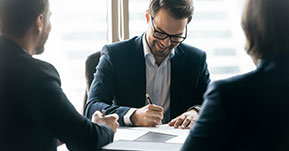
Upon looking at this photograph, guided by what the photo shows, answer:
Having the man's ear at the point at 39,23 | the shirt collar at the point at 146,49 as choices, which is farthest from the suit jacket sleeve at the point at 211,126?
the shirt collar at the point at 146,49

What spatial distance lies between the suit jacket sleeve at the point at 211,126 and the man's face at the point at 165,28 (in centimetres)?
123

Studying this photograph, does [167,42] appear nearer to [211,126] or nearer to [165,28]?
[165,28]

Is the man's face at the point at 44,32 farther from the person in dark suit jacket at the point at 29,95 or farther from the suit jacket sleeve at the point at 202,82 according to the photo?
the suit jacket sleeve at the point at 202,82

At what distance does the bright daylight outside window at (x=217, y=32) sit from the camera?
329cm

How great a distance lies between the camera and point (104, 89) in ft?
7.23

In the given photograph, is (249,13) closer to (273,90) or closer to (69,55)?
(273,90)

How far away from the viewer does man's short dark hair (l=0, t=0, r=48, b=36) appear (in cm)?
131

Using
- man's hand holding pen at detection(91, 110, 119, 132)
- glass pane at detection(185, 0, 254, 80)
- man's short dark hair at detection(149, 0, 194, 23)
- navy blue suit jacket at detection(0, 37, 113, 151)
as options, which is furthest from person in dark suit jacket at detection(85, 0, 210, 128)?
glass pane at detection(185, 0, 254, 80)

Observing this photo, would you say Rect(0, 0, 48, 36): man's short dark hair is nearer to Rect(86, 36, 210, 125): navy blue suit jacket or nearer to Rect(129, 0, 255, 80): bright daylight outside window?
Rect(86, 36, 210, 125): navy blue suit jacket

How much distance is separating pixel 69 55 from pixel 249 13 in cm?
260

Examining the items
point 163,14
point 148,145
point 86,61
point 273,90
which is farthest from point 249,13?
point 86,61

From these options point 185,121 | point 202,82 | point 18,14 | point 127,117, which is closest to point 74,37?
point 202,82

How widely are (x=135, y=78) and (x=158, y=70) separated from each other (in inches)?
6.6

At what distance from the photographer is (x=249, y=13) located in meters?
1.03
